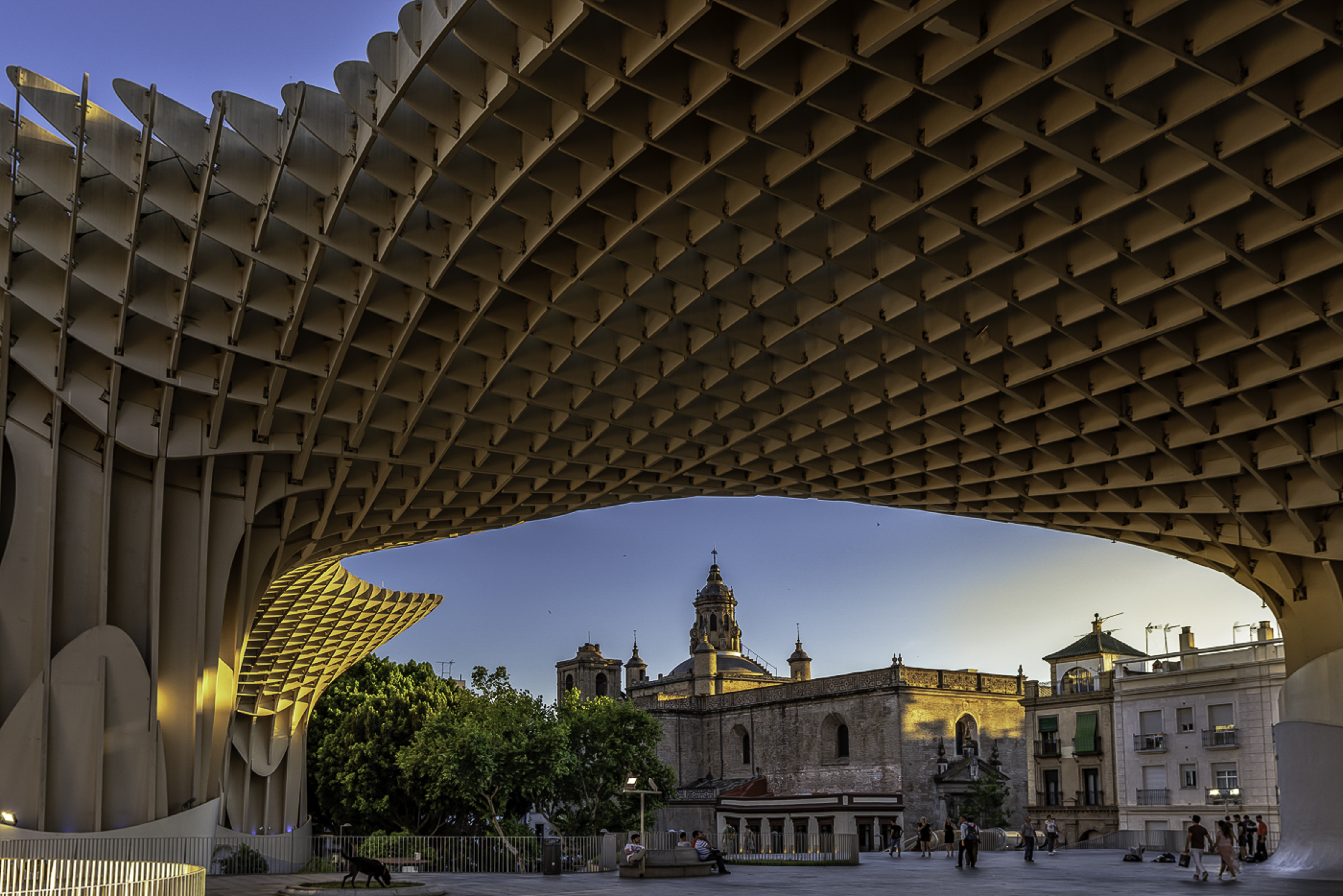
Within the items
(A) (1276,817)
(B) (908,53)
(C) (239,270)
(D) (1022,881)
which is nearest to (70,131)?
(C) (239,270)

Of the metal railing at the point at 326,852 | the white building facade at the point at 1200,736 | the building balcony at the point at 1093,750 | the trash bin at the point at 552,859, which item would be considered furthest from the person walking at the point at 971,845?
the building balcony at the point at 1093,750

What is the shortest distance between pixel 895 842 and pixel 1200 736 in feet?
68.8

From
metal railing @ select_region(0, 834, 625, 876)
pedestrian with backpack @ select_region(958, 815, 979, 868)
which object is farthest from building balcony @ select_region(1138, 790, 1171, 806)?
metal railing @ select_region(0, 834, 625, 876)

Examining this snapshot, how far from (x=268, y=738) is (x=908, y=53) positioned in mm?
50384

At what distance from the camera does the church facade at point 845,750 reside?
86188 mm

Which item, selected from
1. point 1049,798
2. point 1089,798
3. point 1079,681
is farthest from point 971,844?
point 1079,681

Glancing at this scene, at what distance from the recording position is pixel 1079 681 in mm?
76812

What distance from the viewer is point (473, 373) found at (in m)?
26.8

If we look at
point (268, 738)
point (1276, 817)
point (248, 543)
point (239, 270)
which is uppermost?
point (239, 270)

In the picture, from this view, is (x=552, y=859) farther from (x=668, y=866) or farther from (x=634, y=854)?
(x=668, y=866)

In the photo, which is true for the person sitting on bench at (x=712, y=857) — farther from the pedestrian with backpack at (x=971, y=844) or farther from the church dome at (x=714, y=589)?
the church dome at (x=714, y=589)

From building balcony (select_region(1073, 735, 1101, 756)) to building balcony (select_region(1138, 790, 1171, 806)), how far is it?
15.9 ft

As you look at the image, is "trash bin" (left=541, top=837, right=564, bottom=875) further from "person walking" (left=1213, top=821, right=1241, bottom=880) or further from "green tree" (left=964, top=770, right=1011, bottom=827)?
"green tree" (left=964, top=770, right=1011, bottom=827)

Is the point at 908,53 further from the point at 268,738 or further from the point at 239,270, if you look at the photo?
the point at 268,738
